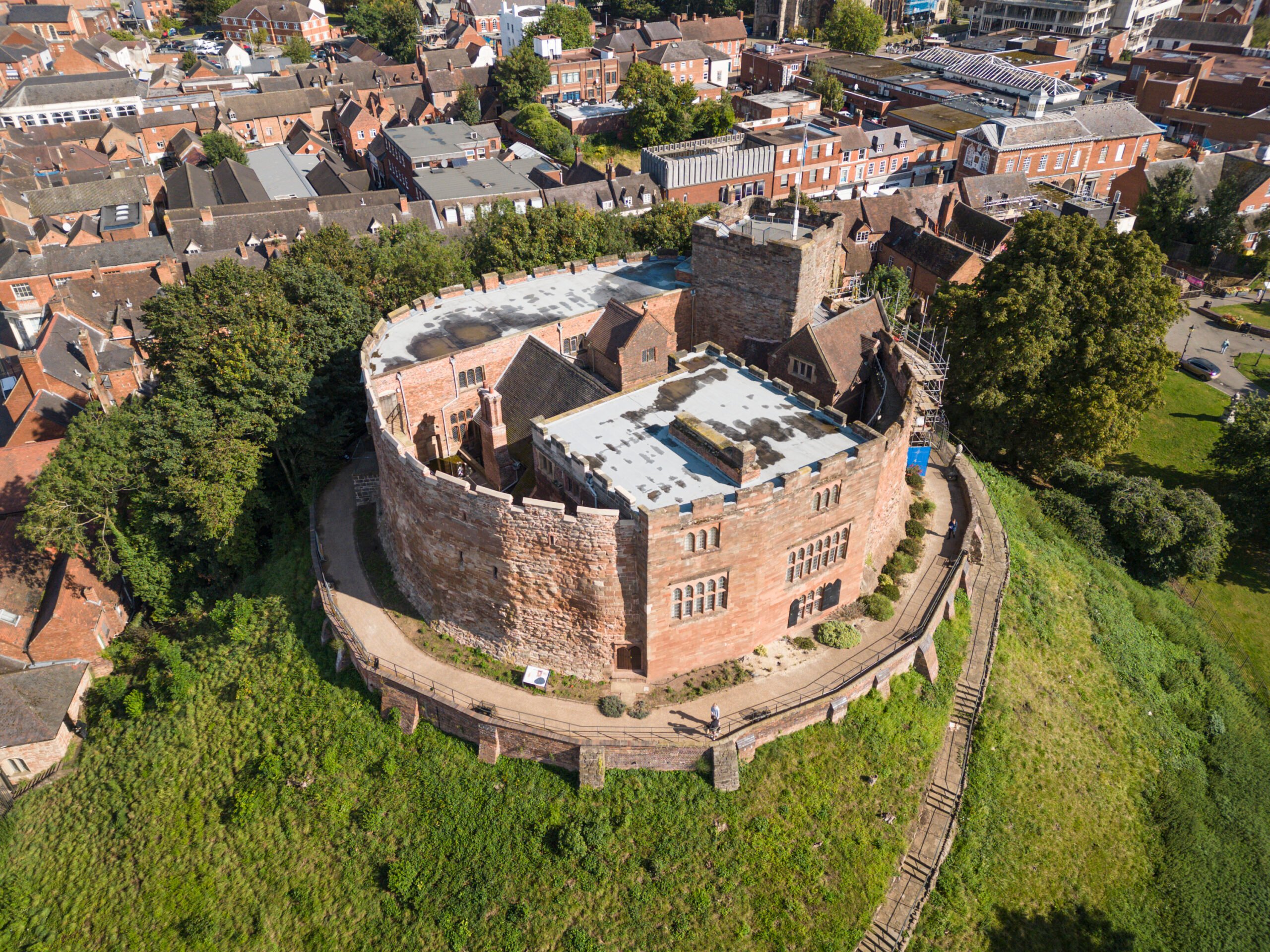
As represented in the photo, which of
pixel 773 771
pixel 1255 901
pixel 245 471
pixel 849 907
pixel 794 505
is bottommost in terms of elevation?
pixel 1255 901

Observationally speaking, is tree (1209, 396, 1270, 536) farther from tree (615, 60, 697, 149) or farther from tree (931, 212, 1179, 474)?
tree (615, 60, 697, 149)

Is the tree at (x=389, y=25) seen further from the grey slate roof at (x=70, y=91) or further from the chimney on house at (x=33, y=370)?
the chimney on house at (x=33, y=370)

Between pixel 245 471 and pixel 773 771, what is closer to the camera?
pixel 773 771

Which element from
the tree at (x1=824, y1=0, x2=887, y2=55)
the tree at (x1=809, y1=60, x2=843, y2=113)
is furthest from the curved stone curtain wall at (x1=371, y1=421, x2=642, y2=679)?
the tree at (x1=824, y1=0, x2=887, y2=55)

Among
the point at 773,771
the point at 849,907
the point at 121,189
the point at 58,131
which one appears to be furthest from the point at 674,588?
the point at 58,131

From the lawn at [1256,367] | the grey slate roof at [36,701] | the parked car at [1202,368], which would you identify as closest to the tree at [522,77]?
the parked car at [1202,368]

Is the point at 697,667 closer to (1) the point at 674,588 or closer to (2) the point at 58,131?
(1) the point at 674,588
